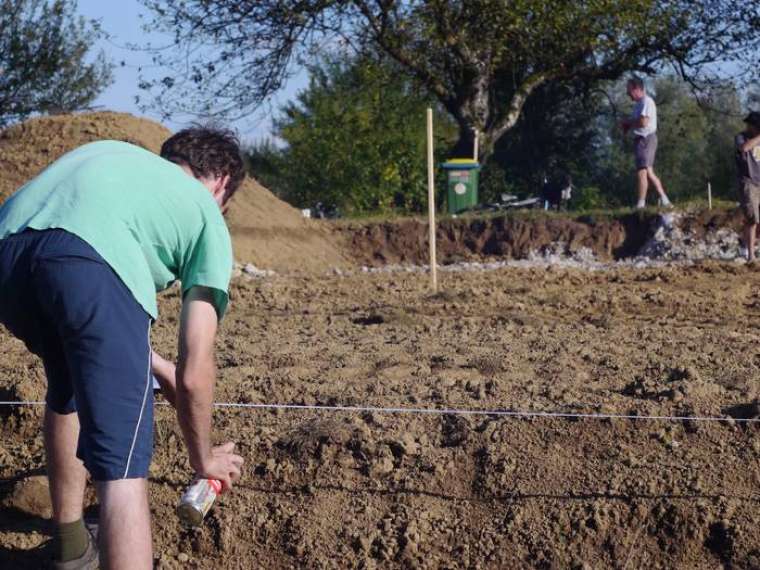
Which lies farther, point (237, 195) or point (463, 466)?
point (237, 195)

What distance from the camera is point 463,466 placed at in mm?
4695

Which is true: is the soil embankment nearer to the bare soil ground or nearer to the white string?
the bare soil ground

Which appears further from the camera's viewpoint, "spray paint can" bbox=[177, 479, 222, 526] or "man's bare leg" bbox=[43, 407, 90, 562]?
"man's bare leg" bbox=[43, 407, 90, 562]

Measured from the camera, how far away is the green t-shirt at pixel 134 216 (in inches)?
127

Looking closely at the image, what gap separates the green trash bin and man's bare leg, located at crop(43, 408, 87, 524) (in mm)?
15202

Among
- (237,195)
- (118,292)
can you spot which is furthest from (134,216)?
(237,195)

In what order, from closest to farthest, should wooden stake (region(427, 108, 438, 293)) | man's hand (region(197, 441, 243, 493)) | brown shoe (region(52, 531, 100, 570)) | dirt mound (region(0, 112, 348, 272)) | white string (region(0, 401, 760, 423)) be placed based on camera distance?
man's hand (region(197, 441, 243, 493)) → brown shoe (region(52, 531, 100, 570)) → white string (region(0, 401, 760, 423)) → wooden stake (region(427, 108, 438, 293)) → dirt mound (region(0, 112, 348, 272))

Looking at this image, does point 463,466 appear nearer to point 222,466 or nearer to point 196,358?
point 222,466

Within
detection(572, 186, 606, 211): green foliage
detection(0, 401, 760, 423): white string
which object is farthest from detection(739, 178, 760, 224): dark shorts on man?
detection(572, 186, 606, 211): green foliage

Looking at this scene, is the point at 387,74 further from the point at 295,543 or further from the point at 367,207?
the point at 295,543

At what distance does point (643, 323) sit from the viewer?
8008 mm

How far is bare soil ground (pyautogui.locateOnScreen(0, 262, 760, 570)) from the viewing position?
14.4 ft

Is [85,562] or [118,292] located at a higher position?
[118,292]

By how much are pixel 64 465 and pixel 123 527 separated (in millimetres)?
920
